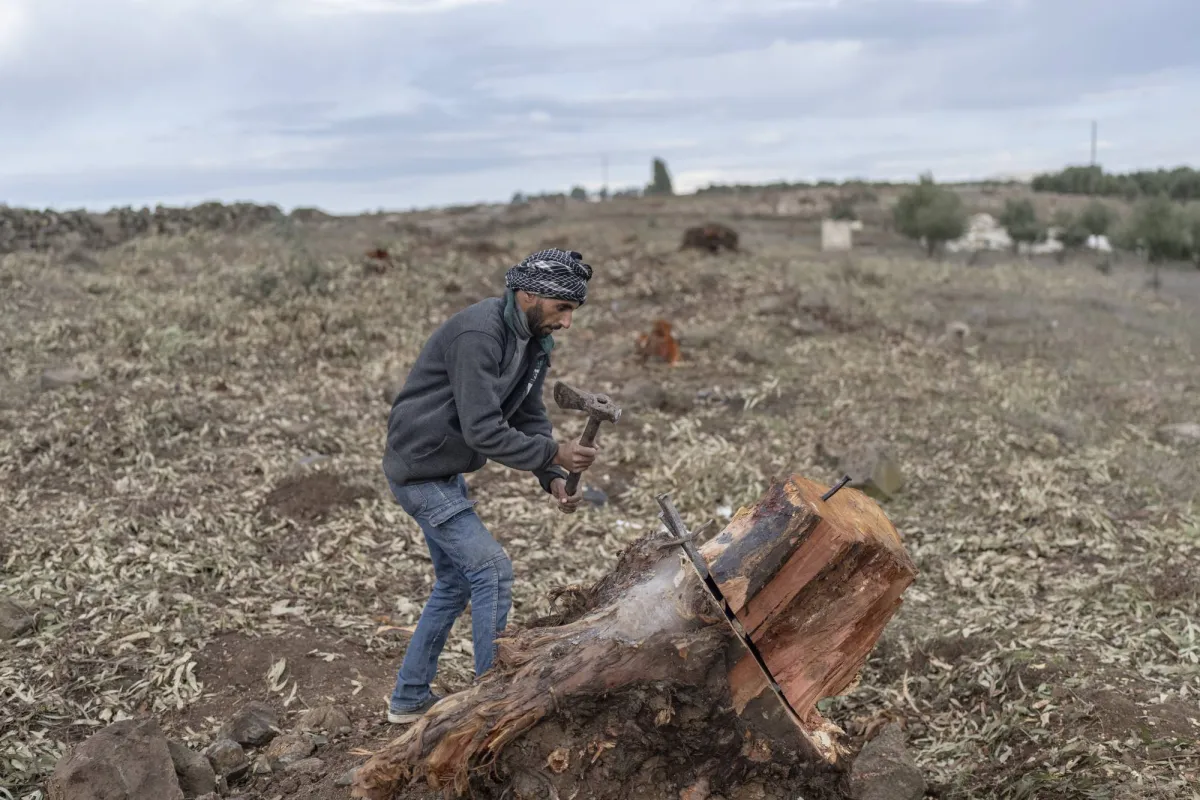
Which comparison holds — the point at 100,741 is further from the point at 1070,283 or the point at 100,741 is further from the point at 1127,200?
the point at 1127,200

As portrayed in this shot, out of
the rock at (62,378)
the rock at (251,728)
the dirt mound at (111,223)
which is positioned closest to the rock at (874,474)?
the rock at (251,728)

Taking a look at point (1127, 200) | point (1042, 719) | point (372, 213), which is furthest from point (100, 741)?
point (1127, 200)

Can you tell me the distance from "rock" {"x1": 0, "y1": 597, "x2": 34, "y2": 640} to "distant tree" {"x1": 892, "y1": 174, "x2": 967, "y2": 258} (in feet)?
96.2

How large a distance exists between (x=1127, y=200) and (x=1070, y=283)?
36002 mm

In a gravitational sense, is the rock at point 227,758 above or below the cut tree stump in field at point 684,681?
below

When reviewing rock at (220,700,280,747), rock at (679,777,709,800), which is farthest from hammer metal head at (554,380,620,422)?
rock at (220,700,280,747)

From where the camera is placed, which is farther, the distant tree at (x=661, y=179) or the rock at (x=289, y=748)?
the distant tree at (x=661, y=179)

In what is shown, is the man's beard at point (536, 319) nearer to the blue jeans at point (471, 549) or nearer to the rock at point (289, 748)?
the blue jeans at point (471, 549)

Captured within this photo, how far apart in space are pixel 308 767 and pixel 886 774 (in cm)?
215

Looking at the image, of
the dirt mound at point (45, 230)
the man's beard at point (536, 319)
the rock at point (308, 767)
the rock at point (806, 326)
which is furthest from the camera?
the dirt mound at point (45, 230)

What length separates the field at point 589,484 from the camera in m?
4.12

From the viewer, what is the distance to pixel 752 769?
9.71 ft

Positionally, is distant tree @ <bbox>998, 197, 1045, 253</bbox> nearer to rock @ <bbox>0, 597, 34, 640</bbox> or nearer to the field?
the field

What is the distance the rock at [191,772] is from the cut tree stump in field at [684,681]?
33.5 inches
